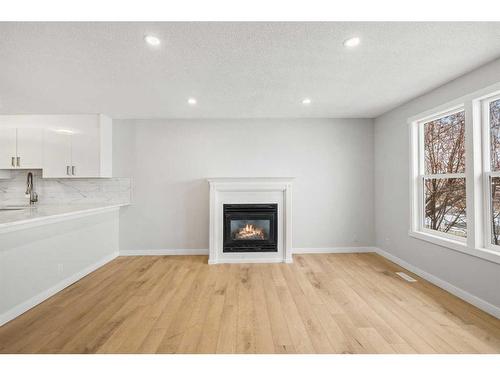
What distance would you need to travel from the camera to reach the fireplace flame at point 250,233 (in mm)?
3955

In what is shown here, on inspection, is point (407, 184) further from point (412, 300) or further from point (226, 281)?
point (226, 281)

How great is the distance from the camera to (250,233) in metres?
3.97

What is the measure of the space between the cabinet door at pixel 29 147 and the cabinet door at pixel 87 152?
545mm

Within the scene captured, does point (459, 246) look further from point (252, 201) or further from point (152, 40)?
point (152, 40)

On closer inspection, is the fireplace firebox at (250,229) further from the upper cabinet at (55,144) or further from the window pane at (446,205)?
the upper cabinet at (55,144)

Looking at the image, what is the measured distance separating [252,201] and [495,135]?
2.97 m

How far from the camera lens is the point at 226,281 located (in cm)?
309

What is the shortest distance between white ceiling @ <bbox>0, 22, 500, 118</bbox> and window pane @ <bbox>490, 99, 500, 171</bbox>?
0.46m

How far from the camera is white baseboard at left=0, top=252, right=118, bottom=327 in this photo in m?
2.19

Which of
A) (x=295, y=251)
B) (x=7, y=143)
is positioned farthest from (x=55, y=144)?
(x=295, y=251)

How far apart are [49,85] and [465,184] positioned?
4.79 m

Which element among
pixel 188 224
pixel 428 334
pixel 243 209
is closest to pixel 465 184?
pixel 428 334

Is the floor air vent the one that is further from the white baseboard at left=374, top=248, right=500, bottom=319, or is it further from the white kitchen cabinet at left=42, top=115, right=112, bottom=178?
the white kitchen cabinet at left=42, top=115, right=112, bottom=178

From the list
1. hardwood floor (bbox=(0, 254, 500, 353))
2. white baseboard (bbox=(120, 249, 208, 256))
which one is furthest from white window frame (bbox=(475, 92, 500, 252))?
white baseboard (bbox=(120, 249, 208, 256))
